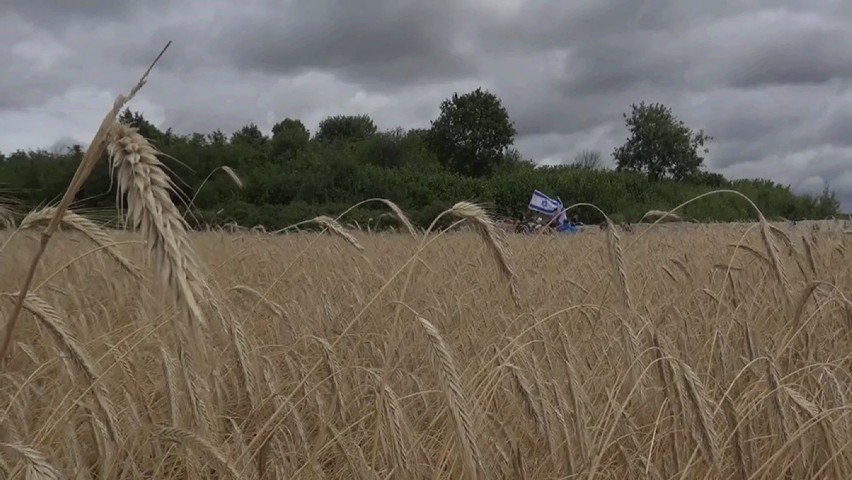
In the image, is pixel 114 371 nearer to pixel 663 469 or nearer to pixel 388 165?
pixel 663 469

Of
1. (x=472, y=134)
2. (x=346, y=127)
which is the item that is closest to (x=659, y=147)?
(x=472, y=134)

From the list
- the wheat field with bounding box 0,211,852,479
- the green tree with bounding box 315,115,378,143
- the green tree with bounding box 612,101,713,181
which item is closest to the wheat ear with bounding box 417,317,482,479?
the wheat field with bounding box 0,211,852,479

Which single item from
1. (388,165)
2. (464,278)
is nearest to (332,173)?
(388,165)

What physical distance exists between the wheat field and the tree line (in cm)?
946

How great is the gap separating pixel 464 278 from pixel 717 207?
22.6 metres

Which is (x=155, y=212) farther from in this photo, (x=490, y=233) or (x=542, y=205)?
(x=542, y=205)

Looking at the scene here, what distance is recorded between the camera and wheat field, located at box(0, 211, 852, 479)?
4.57 ft

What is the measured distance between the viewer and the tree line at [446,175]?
16.6 metres

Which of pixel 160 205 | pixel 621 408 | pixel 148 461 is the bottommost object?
pixel 148 461

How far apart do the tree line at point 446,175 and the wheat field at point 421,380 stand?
9464 millimetres

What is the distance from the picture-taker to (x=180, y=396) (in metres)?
1.75

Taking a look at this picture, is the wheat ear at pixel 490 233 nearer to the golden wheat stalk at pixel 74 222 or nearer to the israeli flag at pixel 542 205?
the golden wheat stalk at pixel 74 222

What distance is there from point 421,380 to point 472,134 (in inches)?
1515

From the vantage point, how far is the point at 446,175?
30.8 m
